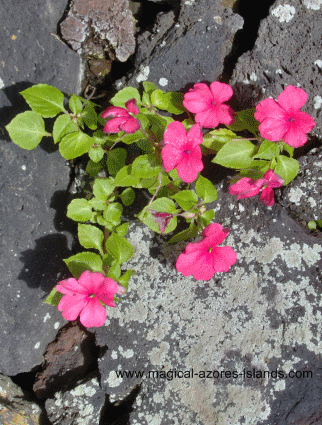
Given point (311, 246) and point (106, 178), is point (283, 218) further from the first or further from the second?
point (106, 178)

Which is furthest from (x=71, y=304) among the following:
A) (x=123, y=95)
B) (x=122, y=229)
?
(x=123, y=95)

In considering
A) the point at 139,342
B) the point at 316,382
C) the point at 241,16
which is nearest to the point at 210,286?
the point at 139,342

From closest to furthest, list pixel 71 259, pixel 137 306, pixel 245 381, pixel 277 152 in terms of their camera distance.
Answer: pixel 277 152, pixel 71 259, pixel 245 381, pixel 137 306

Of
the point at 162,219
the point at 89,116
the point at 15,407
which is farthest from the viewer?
the point at 15,407

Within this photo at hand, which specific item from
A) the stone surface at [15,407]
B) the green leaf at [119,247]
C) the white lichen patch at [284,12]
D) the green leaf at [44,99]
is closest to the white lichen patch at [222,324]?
the green leaf at [119,247]

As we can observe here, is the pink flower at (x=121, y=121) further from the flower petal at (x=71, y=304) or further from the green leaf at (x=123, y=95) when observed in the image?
the flower petal at (x=71, y=304)

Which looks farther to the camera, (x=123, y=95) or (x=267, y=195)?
(x=123, y=95)

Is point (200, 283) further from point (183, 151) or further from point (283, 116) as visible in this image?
point (283, 116)
